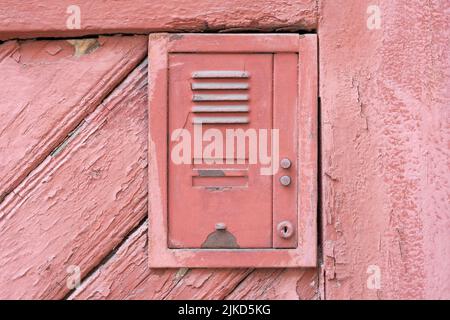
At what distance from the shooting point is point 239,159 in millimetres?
1672

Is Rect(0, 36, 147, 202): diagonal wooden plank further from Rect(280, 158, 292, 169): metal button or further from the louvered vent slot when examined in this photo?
Rect(280, 158, 292, 169): metal button

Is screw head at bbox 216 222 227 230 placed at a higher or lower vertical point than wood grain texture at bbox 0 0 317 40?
lower

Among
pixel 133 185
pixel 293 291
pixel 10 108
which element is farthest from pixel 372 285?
pixel 10 108

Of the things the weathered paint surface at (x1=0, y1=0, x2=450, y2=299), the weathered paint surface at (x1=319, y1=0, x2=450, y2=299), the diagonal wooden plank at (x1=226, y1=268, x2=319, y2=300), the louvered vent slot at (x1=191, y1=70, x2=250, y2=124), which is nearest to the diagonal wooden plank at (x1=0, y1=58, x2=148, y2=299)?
the weathered paint surface at (x1=0, y1=0, x2=450, y2=299)

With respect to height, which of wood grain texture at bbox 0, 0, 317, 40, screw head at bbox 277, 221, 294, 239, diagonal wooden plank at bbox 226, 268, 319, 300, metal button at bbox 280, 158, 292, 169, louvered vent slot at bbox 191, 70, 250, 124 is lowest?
diagonal wooden plank at bbox 226, 268, 319, 300

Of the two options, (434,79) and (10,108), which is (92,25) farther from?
(434,79)

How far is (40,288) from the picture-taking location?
1.70m

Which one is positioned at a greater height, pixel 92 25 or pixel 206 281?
pixel 92 25

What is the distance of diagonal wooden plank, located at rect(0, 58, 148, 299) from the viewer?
1697 millimetres

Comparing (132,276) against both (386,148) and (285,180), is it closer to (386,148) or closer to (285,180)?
(285,180)

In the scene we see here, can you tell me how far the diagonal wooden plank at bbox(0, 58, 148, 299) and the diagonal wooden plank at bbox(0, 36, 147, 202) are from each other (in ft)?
0.16

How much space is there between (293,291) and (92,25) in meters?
0.85

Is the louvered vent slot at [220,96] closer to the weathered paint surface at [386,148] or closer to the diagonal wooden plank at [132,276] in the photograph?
the weathered paint surface at [386,148]

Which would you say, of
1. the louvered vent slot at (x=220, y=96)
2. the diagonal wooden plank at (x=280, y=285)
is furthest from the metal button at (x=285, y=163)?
the diagonal wooden plank at (x=280, y=285)
